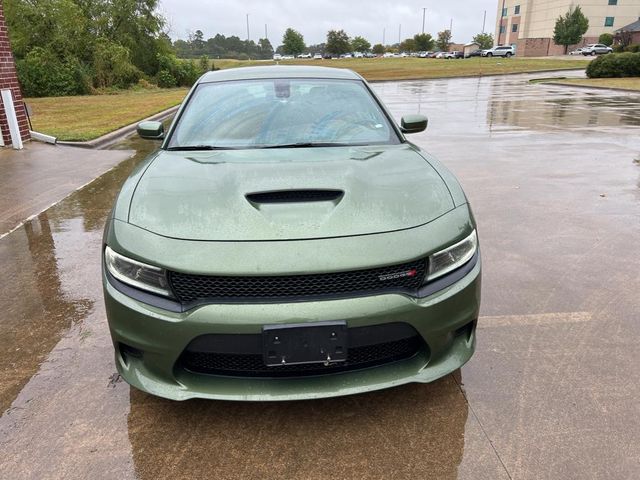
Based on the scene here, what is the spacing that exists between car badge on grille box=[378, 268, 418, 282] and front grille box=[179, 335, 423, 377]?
0.85ft

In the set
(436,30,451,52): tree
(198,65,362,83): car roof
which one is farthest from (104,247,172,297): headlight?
(436,30,451,52): tree

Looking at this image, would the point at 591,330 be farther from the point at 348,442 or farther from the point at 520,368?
the point at 348,442

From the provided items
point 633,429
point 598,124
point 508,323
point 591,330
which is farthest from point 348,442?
point 598,124

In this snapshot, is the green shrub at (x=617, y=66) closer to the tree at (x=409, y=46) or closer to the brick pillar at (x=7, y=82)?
the brick pillar at (x=7, y=82)

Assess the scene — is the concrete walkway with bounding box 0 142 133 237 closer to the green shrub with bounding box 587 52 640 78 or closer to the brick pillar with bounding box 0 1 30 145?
the brick pillar with bounding box 0 1 30 145

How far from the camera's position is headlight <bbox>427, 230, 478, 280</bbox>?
85.8 inches

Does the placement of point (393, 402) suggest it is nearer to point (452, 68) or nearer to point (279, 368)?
point (279, 368)

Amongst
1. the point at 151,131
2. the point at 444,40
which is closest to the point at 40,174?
the point at 151,131

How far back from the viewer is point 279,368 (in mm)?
2080

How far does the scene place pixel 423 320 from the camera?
2107mm

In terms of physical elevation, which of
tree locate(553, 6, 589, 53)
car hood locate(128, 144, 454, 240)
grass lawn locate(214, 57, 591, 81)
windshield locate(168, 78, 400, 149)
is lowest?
grass lawn locate(214, 57, 591, 81)

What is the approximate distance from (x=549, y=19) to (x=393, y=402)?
102384mm

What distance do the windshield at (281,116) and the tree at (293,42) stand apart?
119291 mm

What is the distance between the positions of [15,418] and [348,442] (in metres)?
1.58
